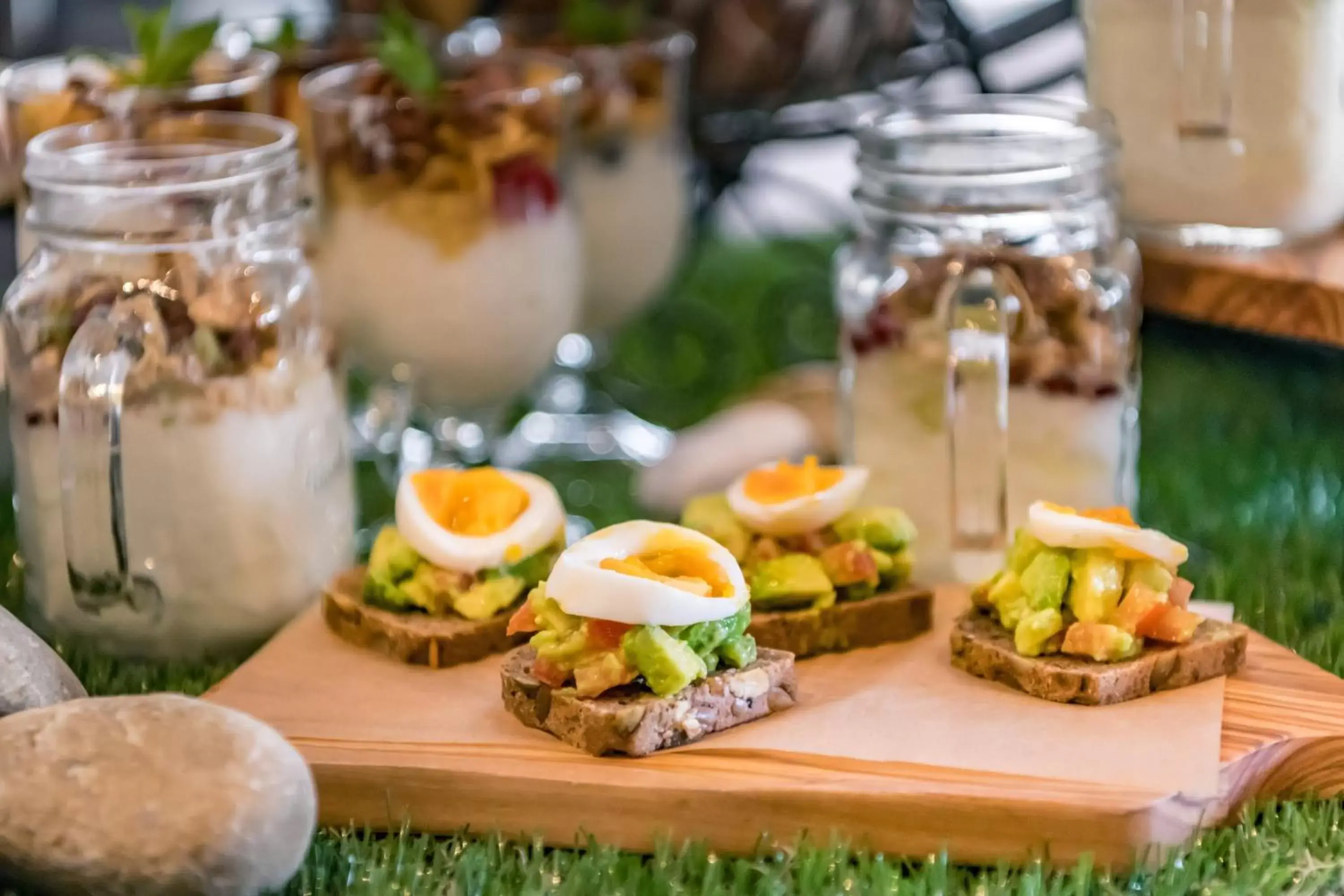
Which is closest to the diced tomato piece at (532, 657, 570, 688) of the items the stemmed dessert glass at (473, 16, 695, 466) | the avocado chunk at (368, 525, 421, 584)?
the avocado chunk at (368, 525, 421, 584)

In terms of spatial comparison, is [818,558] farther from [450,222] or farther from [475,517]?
[450,222]

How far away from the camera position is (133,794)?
3.16ft

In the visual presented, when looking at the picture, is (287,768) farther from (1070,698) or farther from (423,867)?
(1070,698)

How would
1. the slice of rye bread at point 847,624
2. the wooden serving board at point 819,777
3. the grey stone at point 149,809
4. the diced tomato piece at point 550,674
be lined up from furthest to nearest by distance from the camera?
the slice of rye bread at point 847,624 → the diced tomato piece at point 550,674 → the wooden serving board at point 819,777 → the grey stone at point 149,809

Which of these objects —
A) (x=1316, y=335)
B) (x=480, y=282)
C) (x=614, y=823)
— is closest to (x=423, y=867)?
(x=614, y=823)

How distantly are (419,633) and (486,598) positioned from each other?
6cm

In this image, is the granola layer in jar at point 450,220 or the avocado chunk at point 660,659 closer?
the avocado chunk at point 660,659

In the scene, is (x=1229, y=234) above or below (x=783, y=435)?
above

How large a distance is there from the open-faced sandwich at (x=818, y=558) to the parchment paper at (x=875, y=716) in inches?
0.8

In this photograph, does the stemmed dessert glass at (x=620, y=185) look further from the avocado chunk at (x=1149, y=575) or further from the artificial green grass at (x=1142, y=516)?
the avocado chunk at (x=1149, y=575)

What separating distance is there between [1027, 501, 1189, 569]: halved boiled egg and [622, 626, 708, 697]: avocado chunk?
0.29 metres

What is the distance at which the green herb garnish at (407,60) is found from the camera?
5.29 ft

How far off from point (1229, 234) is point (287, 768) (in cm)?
106

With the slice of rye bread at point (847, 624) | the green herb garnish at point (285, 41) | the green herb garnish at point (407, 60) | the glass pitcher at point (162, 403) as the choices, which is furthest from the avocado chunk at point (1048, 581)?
the green herb garnish at point (285, 41)
